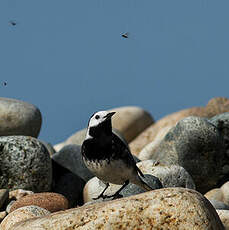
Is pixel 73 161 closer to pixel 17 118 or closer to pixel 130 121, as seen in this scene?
pixel 17 118

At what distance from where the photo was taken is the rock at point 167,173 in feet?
31.8

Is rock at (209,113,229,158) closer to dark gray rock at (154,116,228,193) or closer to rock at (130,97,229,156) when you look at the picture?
dark gray rock at (154,116,228,193)

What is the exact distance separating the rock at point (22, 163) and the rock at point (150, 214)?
529 centimetres

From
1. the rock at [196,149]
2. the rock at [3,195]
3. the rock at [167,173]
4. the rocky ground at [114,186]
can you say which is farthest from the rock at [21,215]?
the rock at [196,149]

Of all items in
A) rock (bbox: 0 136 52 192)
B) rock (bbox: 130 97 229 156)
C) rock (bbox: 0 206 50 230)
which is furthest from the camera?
rock (bbox: 130 97 229 156)

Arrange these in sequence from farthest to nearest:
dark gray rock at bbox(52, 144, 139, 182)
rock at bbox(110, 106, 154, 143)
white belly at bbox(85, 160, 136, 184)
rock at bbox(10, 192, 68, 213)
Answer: rock at bbox(110, 106, 154, 143) < dark gray rock at bbox(52, 144, 139, 182) < rock at bbox(10, 192, 68, 213) < white belly at bbox(85, 160, 136, 184)

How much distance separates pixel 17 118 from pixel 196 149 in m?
4.35

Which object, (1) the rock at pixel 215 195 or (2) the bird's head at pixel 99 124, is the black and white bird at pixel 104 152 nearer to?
(2) the bird's head at pixel 99 124

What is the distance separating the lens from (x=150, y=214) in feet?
18.5

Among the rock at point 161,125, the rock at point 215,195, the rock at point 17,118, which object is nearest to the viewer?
the rock at point 215,195

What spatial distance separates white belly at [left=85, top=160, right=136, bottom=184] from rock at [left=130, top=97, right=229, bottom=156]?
1227cm

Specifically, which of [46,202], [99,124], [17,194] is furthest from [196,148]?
[99,124]

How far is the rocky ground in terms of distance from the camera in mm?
5645

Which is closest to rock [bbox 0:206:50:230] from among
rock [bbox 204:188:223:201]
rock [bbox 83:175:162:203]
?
rock [bbox 83:175:162:203]
